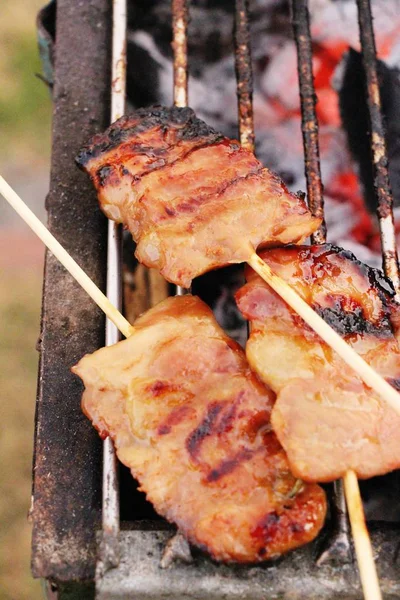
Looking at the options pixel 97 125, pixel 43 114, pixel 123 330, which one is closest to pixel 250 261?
pixel 123 330

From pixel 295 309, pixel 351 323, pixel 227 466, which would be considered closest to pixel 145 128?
pixel 295 309

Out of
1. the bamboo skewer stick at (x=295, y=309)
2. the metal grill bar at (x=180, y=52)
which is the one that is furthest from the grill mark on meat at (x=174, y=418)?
the metal grill bar at (x=180, y=52)

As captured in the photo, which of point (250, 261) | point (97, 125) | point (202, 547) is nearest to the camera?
point (202, 547)

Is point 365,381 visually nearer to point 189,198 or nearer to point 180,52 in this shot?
point 189,198

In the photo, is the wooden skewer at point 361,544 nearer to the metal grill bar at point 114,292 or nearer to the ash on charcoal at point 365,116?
the metal grill bar at point 114,292

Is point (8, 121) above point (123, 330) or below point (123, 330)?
above

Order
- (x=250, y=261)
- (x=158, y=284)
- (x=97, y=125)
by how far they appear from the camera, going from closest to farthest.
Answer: (x=250, y=261) → (x=97, y=125) → (x=158, y=284)

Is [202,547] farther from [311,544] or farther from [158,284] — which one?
[158,284]
